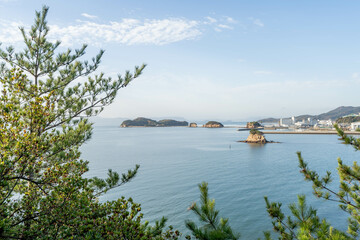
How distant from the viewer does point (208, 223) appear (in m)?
4.66

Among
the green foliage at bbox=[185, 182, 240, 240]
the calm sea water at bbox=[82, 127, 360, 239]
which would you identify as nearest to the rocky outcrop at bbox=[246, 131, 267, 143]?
the calm sea water at bbox=[82, 127, 360, 239]

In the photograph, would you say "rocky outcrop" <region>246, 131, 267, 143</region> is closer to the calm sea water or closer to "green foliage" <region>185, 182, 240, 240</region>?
the calm sea water

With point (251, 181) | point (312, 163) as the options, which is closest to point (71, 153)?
point (251, 181)

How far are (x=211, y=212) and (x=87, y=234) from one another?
10.4 feet

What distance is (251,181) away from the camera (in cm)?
3155

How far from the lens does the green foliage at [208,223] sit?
419 centimetres

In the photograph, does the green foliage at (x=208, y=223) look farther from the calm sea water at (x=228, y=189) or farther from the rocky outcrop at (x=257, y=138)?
the rocky outcrop at (x=257, y=138)

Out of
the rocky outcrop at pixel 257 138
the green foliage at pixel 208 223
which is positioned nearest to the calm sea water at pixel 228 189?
the green foliage at pixel 208 223

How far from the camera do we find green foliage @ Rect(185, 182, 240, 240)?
4188mm

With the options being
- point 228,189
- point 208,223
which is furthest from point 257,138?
point 208,223

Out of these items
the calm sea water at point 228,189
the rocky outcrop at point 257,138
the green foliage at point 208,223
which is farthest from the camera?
the rocky outcrop at point 257,138

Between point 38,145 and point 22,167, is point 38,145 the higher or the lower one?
the higher one

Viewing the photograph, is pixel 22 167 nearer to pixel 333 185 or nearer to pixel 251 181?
pixel 251 181

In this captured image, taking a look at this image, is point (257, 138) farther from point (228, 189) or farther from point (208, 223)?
point (208, 223)
